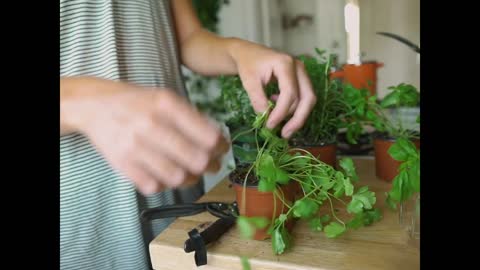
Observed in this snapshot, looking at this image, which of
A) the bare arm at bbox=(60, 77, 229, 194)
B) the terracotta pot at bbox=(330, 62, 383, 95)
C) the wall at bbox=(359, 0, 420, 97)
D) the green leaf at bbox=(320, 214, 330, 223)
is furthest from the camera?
the wall at bbox=(359, 0, 420, 97)

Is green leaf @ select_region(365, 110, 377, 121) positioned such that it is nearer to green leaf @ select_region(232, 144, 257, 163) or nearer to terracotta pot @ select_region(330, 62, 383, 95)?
green leaf @ select_region(232, 144, 257, 163)

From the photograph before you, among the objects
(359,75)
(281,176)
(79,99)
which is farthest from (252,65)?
(359,75)

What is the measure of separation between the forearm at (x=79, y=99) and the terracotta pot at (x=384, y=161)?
19.3 inches

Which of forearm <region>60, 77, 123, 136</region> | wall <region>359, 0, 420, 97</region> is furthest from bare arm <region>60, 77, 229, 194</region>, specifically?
wall <region>359, 0, 420, 97</region>

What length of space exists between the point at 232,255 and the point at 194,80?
45.1 inches

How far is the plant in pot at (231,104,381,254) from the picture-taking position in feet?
1.35

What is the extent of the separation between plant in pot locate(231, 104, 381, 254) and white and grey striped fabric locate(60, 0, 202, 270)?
0.17m

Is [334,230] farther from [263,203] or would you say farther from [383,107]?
[383,107]

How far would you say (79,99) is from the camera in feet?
0.89

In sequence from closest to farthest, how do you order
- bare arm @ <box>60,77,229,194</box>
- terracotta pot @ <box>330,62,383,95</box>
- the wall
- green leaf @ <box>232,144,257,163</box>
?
1. bare arm @ <box>60,77,229,194</box>
2. green leaf @ <box>232,144,257,163</box>
3. terracotta pot @ <box>330,62,383,95</box>
4. the wall

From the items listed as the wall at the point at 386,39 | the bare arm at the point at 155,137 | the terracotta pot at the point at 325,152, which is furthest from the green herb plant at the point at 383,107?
the wall at the point at 386,39

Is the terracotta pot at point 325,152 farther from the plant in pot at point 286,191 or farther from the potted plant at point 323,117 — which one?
the plant in pot at point 286,191

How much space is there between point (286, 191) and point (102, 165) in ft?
0.86

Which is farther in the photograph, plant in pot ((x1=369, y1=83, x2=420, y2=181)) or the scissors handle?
plant in pot ((x1=369, y1=83, x2=420, y2=181))
